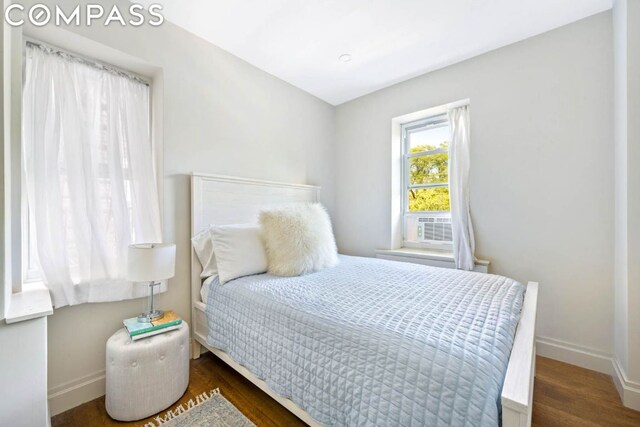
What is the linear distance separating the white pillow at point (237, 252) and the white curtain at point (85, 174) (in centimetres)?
49

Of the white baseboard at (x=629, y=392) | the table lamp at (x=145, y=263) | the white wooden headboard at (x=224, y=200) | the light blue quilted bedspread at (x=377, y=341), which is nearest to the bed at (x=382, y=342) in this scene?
the light blue quilted bedspread at (x=377, y=341)

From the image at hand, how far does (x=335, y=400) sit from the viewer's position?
104 centimetres

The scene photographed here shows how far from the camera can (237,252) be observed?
72.4 inches

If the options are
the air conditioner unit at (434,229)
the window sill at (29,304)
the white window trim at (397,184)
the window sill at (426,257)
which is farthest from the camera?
the white window trim at (397,184)

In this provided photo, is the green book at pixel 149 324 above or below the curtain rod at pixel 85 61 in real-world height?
below

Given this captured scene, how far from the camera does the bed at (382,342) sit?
2.64 ft

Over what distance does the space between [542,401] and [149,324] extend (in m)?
2.43

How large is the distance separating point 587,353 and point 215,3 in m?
3.68

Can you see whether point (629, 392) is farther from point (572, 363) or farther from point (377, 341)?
point (377, 341)

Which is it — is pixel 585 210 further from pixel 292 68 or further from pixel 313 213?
pixel 292 68

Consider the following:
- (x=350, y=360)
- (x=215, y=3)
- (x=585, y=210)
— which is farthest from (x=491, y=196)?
(x=215, y=3)

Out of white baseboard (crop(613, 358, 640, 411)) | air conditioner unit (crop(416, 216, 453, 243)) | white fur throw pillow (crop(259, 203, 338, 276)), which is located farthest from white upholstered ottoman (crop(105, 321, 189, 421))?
A: white baseboard (crop(613, 358, 640, 411))

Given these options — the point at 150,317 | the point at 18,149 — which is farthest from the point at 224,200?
the point at 18,149

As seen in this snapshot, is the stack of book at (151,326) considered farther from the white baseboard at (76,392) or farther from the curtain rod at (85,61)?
the curtain rod at (85,61)
